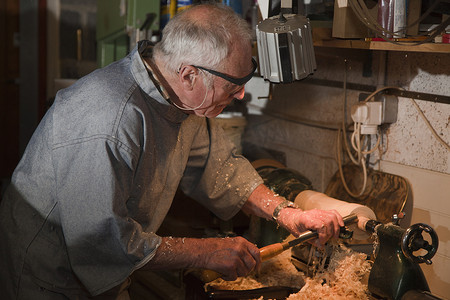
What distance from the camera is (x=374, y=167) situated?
2.27 meters

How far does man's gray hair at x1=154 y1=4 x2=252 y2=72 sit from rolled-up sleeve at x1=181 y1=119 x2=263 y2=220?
0.44 m

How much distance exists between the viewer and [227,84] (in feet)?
5.32

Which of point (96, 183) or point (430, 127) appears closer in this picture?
point (96, 183)

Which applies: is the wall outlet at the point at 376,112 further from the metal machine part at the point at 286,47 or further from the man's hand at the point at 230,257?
the man's hand at the point at 230,257

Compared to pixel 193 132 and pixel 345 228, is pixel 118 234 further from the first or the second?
pixel 345 228

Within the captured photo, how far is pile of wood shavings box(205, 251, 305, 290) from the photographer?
6.04 ft

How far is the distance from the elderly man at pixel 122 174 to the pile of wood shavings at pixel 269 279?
6.5 inches

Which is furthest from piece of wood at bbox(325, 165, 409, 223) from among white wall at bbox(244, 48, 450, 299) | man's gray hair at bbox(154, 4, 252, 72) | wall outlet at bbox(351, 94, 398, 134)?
man's gray hair at bbox(154, 4, 252, 72)

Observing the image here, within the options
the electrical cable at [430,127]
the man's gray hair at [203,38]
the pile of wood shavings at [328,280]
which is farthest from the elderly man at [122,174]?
the electrical cable at [430,127]

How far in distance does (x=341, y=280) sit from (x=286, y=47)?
75 cm

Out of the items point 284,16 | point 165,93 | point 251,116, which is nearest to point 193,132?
point 165,93

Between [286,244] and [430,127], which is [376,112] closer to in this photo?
[430,127]

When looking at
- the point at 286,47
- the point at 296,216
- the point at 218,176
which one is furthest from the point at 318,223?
the point at 286,47

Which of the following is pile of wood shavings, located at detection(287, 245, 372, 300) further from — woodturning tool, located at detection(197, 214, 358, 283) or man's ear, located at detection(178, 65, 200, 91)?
man's ear, located at detection(178, 65, 200, 91)
